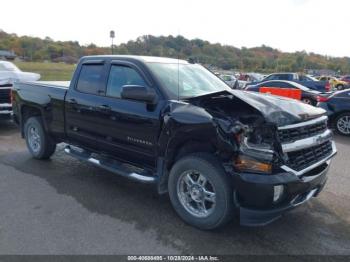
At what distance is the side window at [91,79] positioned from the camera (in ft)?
15.9

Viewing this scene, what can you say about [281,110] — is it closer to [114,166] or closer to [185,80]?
[185,80]

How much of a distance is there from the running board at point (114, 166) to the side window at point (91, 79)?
3.06ft

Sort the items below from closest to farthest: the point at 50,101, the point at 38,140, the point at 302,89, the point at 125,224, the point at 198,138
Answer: the point at 198,138 < the point at 125,224 < the point at 50,101 < the point at 38,140 < the point at 302,89

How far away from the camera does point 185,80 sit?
4508 mm

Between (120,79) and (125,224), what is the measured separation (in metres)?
1.91

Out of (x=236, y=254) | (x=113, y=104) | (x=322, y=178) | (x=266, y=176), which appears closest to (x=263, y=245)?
(x=236, y=254)

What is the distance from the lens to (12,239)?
11.4 feet

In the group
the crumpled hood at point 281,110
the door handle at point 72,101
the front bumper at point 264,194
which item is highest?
the crumpled hood at point 281,110

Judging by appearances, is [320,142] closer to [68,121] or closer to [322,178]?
[322,178]

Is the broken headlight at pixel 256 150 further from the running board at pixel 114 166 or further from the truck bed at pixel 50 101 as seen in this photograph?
the truck bed at pixel 50 101

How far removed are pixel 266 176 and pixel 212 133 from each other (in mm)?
645

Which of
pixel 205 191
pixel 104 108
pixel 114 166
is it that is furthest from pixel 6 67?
pixel 205 191

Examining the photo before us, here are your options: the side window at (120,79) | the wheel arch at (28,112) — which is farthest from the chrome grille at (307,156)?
the wheel arch at (28,112)

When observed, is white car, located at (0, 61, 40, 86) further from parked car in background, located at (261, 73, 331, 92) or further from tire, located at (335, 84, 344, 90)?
tire, located at (335, 84, 344, 90)
